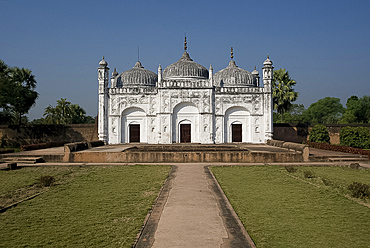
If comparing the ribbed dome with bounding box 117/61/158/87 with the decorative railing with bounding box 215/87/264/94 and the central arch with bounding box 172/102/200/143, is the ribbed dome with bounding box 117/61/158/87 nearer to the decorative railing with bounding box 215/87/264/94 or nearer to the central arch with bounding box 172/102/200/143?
the central arch with bounding box 172/102/200/143

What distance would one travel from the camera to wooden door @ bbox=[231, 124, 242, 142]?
94.1 feet

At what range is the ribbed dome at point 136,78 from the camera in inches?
1194

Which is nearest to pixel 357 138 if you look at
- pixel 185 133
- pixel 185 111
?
pixel 185 133

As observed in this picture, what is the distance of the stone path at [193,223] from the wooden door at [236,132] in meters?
19.2

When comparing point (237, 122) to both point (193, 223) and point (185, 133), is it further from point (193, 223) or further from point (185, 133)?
point (193, 223)

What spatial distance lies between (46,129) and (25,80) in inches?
230

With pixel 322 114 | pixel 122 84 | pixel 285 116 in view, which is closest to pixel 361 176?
pixel 122 84

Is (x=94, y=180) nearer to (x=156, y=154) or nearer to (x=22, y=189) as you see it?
(x=22, y=189)

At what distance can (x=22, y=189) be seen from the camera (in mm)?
9961

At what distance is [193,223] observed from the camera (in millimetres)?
6391

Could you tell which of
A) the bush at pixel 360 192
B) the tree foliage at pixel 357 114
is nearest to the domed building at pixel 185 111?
the bush at pixel 360 192

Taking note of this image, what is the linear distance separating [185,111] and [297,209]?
21328 mm

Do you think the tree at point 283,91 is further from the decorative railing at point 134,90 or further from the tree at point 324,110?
the tree at point 324,110

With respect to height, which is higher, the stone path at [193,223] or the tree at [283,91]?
the tree at [283,91]
